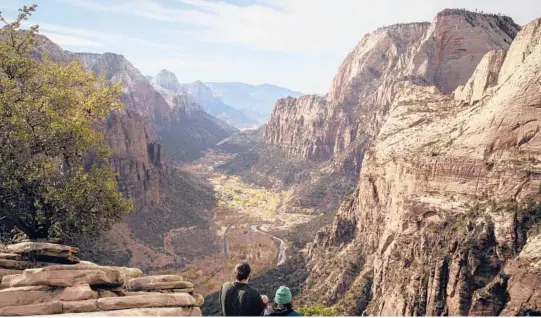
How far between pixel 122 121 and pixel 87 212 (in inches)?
3335

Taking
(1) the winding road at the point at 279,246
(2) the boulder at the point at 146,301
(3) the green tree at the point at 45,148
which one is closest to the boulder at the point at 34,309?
(2) the boulder at the point at 146,301

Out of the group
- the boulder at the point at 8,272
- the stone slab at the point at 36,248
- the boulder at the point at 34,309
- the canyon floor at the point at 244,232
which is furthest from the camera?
the canyon floor at the point at 244,232

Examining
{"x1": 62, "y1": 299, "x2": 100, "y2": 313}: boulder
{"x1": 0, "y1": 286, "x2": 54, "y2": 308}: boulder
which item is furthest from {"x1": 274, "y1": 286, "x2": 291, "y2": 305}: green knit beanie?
{"x1": 0, "y1": 286, "x2": 54, "y2": 308}: boulder

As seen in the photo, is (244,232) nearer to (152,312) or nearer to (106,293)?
(106,293)

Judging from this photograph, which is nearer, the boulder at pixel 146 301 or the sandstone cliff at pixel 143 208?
the boulder at pixel 146 301

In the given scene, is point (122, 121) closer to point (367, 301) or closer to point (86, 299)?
point (367, 301)

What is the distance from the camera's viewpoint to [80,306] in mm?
16672

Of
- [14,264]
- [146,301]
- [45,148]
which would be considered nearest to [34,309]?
[146,301]

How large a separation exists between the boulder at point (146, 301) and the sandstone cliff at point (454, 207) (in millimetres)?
26829

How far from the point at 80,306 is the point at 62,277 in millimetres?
1731

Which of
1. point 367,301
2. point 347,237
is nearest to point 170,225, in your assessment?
point 347,237

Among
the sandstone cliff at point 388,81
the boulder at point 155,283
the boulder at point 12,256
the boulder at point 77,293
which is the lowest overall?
the boulder at point 155,283

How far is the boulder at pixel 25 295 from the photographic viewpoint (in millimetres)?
16359

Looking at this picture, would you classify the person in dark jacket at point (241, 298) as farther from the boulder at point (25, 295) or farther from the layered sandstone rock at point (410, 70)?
the layered sandstone rock at point (410, 70)
